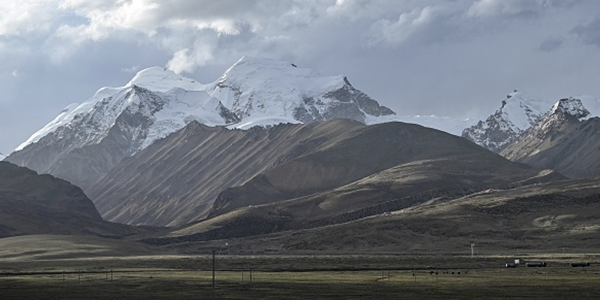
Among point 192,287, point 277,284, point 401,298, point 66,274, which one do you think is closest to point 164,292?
point 192,287

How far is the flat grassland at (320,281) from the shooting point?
→ 11394 centimetres

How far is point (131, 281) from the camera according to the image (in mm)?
142000

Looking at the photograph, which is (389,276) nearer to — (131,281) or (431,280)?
(431,280)

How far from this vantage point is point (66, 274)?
164 m

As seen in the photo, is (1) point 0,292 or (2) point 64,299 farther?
(1) point 0,292

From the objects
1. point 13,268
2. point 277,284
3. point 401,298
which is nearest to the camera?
point 401,298

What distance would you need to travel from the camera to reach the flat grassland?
11394 cm

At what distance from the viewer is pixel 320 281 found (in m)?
136

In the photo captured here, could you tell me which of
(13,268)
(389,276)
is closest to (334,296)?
(389,276)

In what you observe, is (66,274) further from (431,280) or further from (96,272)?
(431,280)

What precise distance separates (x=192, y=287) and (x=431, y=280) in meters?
30.6

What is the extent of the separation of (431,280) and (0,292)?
5346 centimetres

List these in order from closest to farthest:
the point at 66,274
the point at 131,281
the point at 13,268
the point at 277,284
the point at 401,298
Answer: the point at 401,298 → the point at 277,284 → the point at 131,281 → the point at 66,274 → the point at 13,268

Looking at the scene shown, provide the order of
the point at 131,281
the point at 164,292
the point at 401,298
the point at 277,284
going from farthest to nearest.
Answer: the point at 131,281, the point at 277,284, the point at 164,292, the point at 401,298
